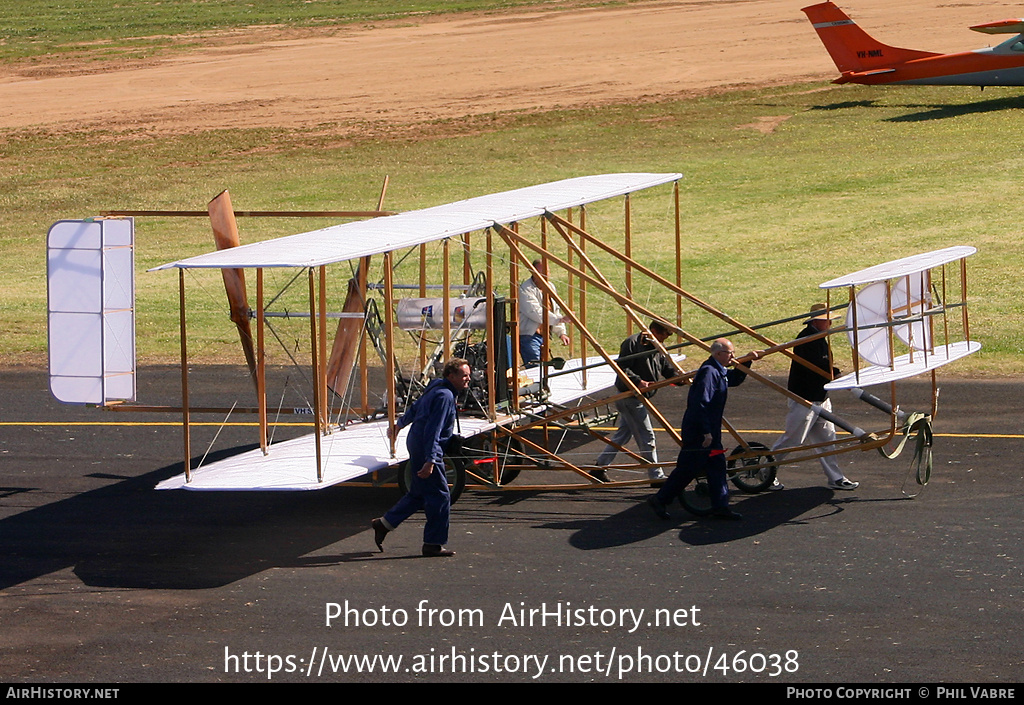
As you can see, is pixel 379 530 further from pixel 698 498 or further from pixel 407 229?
pixel 698 498

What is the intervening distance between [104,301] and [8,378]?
8.04 m

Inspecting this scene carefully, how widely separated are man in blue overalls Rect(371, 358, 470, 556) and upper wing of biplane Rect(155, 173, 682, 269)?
1.42 metres

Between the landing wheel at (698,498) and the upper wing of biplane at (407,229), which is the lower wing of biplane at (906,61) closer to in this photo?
the upper wing of biplane at (407,229)

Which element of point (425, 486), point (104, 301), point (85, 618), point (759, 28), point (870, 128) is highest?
point (759, 28)

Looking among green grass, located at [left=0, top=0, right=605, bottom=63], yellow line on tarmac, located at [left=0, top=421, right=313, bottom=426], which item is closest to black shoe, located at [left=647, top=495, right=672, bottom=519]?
yellow line on tarmac, located at [left=0, top=421, right=313, bottom=426]

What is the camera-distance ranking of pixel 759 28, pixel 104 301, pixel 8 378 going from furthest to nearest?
pixel 759 28
pixel 8 378
pixel 104 301

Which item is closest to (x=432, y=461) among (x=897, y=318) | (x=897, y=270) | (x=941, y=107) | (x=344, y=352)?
(x=344, y=352)

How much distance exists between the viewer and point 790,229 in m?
32.5

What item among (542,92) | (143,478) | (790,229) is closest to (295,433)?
(143,478)

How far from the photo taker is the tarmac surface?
377 inches

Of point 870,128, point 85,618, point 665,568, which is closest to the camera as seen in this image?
point 85,618

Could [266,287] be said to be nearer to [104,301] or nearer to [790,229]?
[790,229]

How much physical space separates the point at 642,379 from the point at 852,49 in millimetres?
36639

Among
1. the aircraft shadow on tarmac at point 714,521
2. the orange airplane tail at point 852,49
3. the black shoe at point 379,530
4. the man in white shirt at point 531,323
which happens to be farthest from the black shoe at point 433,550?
the orange airplane tail at point 852,49
